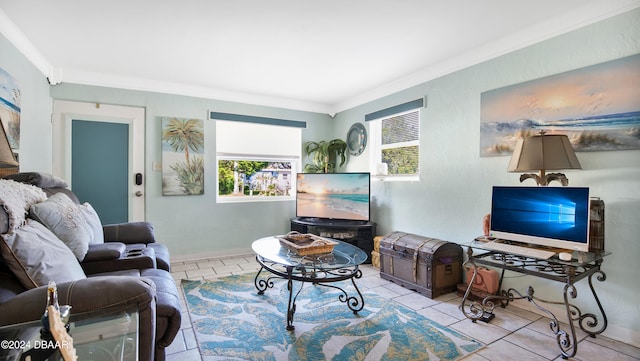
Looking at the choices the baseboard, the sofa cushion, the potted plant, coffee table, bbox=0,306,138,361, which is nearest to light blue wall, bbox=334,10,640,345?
the potted plant

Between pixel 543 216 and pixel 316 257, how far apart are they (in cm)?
170

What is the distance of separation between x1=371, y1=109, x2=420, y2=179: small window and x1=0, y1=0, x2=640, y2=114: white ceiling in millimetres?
418

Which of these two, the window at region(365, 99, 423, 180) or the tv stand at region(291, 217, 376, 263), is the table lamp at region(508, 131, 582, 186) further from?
the tv stand at region(291, 217, 376, 263)

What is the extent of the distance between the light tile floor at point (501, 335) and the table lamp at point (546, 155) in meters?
1.08

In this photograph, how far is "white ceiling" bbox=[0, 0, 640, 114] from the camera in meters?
2.28

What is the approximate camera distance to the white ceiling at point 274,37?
2.28 metres

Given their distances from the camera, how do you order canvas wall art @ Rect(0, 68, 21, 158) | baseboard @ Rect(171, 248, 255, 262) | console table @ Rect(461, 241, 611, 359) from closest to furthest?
console table @ Rect(461, 241, 611, 359)
canvas wall art @ Rect(0, 68, 21, 158)
baseboard @ Rect(171, 248, 255, 262)

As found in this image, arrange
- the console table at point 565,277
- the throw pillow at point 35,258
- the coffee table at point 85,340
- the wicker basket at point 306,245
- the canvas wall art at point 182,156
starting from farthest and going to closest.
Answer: the canvas wall art at point 182,156, the wicker basket at point 306,245, the console table at point 565,277, the throw pillow at point 35,258, the coffee table at point 85,340

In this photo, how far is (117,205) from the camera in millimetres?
3826

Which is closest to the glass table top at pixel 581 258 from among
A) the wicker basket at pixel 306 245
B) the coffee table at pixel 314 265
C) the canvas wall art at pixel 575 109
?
the canvas wall art at pixel 575 109

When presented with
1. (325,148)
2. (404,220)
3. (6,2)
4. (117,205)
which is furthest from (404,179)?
(6,2)

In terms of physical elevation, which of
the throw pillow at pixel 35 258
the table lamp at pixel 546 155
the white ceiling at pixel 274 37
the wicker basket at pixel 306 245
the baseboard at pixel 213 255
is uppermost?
the white ceiling at pixel 274 37

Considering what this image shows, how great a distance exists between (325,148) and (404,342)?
10.6ft

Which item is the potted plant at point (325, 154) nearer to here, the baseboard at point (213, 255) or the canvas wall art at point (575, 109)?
the baseboard at point (213, 255)
